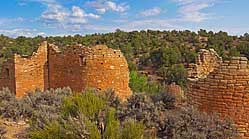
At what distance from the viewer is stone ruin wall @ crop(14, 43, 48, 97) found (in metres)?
14.5

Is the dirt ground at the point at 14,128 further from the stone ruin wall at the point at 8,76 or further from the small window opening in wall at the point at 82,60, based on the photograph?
the stone ruin wall at the point at 8,76

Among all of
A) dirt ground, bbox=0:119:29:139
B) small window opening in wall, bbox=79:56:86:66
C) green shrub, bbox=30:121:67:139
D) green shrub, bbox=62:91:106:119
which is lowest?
dirt ground, bbox=0:119:29:139

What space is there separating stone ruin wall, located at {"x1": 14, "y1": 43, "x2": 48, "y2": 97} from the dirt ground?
422 cm

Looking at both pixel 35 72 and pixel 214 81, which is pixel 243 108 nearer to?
pixel 214 81

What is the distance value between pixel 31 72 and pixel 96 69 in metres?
3.05

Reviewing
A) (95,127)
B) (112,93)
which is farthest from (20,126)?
(95,127)

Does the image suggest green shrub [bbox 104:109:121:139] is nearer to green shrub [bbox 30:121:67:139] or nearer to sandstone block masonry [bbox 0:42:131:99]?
green shrub [bbox 30:121:67:139]

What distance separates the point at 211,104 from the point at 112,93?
2.79 m

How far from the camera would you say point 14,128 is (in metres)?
9.83

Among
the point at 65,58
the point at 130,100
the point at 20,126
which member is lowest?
the point at 20,126

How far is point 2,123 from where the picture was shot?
10039 millimetres

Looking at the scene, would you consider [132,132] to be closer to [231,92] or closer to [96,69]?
[231,92]

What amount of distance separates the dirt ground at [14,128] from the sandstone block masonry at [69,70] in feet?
10.6

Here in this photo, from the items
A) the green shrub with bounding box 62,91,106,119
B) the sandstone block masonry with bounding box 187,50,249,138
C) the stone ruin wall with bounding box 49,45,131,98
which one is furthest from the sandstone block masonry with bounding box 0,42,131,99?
the green shrub with bounding box 62,91,106,119
